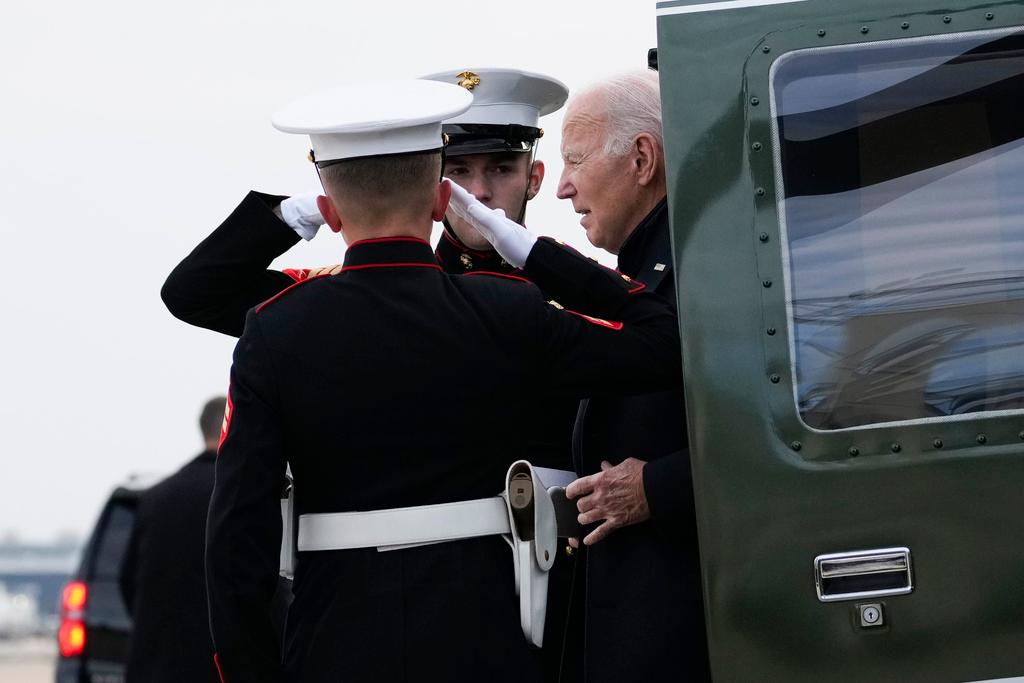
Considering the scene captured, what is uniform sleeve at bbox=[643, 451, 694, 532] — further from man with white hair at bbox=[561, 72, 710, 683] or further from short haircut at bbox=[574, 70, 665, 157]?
short haircut at bbox=[574, 70, 665, 157]

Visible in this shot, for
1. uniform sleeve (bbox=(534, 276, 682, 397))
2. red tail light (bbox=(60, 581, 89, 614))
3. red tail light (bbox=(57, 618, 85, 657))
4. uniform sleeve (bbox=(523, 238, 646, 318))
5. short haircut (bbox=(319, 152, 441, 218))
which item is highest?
short haircut (bbox=(319, 152, 441, 218))

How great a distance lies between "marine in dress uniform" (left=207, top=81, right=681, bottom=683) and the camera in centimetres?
259

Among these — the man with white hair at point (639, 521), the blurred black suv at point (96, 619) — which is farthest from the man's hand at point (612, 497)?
the blurred black suv at point (96, 619)

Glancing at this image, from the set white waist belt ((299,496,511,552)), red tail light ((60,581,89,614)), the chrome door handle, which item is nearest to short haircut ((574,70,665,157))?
white waist belt ((299,496,511,552))

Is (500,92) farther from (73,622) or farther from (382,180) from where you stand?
(73,622)

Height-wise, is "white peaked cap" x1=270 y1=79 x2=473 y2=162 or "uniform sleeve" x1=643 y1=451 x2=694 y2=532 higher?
"white peaked cap" x1=270 y1=79 x2=473 y2=162

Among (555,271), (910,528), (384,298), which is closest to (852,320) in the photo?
(910,528)

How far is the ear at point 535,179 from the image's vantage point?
4106 millimetres

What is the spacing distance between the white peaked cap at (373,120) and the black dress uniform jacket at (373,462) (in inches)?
6.9

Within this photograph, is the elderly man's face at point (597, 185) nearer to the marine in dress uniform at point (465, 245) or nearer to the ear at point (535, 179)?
the marine in dress uniform at point (465, 245)

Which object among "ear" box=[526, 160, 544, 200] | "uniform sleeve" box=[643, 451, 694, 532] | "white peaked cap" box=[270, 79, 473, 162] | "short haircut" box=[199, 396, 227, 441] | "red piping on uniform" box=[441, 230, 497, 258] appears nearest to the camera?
"white peaked cap" box=[270, 79, 473, 162]

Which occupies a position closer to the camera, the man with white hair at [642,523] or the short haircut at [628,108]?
the man with white hair at [642,523]

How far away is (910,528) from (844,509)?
0.11 metres

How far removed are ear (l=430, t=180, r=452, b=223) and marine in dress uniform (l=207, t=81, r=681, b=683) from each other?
0.09 metres
